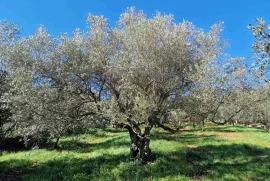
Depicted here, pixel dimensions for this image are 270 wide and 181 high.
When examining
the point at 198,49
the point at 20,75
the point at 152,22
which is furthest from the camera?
the point at 198,49

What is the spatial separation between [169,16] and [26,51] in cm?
984

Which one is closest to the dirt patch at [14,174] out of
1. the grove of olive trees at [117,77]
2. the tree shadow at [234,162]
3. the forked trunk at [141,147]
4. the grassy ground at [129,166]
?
the grassy ground at [129,166]

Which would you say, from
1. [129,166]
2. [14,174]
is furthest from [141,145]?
[14,174]

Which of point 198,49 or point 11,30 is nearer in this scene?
point 198,49

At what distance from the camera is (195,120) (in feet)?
64.7

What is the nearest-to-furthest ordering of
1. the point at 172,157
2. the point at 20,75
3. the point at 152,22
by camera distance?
the point at 20,75 < the point at 152,22 < the point at 172,157

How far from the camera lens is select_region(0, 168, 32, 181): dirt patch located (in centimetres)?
1886

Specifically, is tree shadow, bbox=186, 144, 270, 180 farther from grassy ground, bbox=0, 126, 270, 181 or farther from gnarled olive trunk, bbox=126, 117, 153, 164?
Result: gnarled olive trunk, bbox=126, 117, 153, 164

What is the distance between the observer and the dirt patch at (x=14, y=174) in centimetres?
1886

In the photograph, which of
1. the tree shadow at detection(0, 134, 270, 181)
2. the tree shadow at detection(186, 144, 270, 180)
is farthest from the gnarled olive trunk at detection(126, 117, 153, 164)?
the tree shadow at detection(186, 144, 270, 180)

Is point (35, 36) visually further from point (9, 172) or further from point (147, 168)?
point (147, 168)

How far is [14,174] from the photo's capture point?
66.0ft

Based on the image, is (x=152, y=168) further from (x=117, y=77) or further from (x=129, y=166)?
(x=117, y=77)

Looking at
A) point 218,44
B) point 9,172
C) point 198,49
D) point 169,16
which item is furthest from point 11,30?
point 218,44
